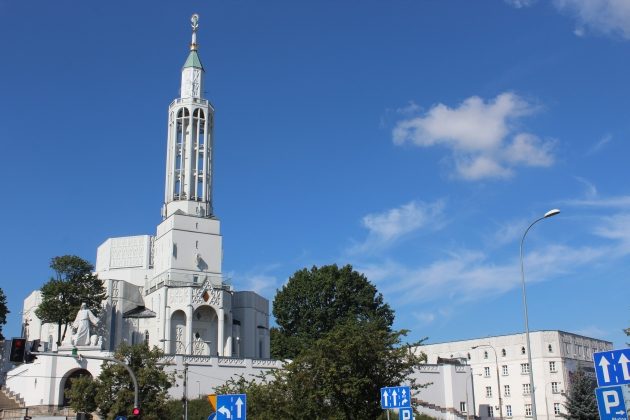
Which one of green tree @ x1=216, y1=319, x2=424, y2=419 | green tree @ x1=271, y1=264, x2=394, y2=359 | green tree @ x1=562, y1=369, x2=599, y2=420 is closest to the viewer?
green tree @ x1=216, y1=319, x2=424, y2=419

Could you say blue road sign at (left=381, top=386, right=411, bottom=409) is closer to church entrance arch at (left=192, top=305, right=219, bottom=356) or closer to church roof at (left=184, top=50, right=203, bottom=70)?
church entrance arch at (left=192, top=305, right=219, bottom=356)

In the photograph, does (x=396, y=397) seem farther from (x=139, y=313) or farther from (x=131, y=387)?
(x=139, y=313)

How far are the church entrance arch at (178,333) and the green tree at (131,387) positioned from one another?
20631mm

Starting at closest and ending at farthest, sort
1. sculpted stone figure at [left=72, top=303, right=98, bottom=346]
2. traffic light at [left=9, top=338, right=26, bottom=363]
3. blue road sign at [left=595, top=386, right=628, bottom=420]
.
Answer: blue road sign at [left=595, top=386, right=628, bottom=420], traffic light at [left=9, top=338, right=26, bottom=363], sculpted stone figure at [left=72, top=303, right=98, bottom=346]

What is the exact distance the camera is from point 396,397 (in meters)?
27.0

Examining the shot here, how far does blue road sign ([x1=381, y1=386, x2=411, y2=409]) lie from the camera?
87.1 feet

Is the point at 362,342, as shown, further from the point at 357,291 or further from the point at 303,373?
the point at 357,291

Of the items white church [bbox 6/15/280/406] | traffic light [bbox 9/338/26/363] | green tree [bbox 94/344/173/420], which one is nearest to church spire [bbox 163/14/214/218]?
white church [bbox 6/15/280/406]

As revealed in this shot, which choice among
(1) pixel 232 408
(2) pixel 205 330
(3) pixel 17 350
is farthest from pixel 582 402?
(1) pixel 232 408

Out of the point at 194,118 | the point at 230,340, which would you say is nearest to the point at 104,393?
the point at 230,340

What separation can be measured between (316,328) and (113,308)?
2322cm

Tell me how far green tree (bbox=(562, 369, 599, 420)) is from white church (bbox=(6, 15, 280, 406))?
2378 centimetres

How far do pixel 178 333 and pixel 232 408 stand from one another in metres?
47.8

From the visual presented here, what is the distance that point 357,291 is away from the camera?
8425 cm
